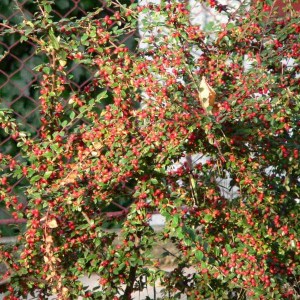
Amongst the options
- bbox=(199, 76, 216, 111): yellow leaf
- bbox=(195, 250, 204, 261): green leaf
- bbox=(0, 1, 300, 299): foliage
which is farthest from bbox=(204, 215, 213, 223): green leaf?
bbox=(199, 76, 216, 111): yellow leaf

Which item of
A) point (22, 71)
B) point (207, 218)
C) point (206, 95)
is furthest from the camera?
point (22, 71)

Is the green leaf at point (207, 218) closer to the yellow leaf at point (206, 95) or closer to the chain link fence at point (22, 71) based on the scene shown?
the yellow leaf at point (206, 95)

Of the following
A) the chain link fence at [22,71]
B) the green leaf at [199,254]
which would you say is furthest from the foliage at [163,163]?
the chain link fence at [22,71]

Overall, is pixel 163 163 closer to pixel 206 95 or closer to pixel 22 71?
pixel 206 95

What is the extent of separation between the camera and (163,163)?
3129 millimetres

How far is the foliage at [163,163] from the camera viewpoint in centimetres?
311

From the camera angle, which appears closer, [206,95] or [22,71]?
[206,95]

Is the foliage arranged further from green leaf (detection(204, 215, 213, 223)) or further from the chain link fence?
the chain link fence

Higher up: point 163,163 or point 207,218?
point 163,163

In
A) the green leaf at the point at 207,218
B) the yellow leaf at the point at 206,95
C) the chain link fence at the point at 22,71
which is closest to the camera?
the yellow leaf at the point at 206,95

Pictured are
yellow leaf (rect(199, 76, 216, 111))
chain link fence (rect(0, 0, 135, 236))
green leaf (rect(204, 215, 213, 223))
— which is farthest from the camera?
chain link fence (rect(0, 0, 135, 236))

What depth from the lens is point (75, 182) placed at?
122 inches

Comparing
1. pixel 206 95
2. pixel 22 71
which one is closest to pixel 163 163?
pixel 206 95

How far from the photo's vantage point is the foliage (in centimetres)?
311
